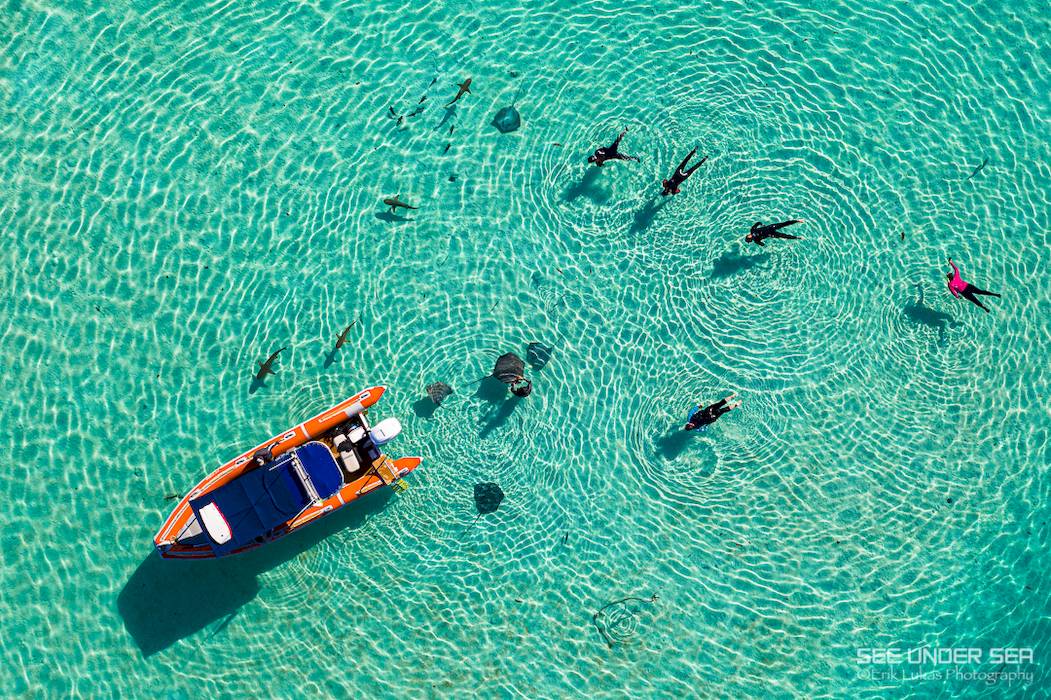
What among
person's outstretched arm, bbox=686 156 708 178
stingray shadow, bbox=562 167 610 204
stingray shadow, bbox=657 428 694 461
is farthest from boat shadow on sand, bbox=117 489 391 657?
person's outstretched arm, bbox=686 156 708 178

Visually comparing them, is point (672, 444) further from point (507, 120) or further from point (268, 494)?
point (268, 494)

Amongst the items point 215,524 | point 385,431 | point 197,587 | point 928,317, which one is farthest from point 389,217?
point 928,317

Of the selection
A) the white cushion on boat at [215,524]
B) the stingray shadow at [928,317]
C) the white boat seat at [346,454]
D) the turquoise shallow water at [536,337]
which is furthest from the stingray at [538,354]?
the stingray shadow at [928,317]

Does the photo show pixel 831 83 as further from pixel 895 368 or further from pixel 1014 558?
pixel 1014 558

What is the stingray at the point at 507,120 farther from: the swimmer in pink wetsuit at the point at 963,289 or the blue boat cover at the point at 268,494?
the swimmer in pink wetsuit at the point at 963,289

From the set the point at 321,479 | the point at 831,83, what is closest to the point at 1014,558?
the point at 831,83
